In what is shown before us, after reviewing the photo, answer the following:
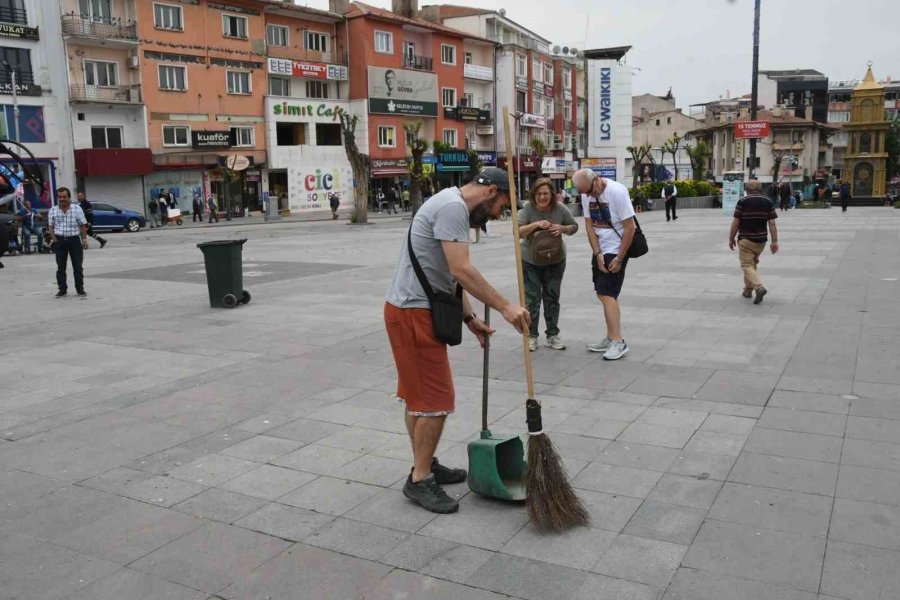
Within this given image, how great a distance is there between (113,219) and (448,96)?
29.6m

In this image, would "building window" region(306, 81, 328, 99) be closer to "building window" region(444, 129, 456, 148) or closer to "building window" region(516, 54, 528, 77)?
"building window" region(444, 129, 456, 148)

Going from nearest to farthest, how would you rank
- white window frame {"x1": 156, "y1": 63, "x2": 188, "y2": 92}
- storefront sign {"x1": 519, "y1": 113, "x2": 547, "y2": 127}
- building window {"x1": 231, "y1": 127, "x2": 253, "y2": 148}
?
white window frame {"x1": 156, "y1": 63, "x2": 188, "y2": 92} → building window {"x1": 231, "y1": 127, "x2": 253, "y2": 148} → storefront sign {"x1": 519, "y1": 113, "x2": 547, "y2": 127}

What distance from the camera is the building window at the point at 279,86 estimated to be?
4628cm

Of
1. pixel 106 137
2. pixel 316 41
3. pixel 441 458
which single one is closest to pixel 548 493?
pixel 441 458

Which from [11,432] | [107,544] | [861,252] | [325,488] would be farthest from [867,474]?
[861,252]

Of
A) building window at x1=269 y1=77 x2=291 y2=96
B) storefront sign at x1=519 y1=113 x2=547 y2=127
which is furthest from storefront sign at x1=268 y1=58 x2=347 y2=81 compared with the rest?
storefront sign at x1=519 y1=113 x2=547 y2=127

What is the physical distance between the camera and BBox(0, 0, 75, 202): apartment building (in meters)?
35.2

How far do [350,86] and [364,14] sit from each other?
174 inches

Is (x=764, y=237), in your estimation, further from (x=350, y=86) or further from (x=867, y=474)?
(x=350, y=86)

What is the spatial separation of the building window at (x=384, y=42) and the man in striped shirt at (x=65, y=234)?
4039 centimetres

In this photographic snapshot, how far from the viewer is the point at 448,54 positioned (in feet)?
186

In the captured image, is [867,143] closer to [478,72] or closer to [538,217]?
[478,72]

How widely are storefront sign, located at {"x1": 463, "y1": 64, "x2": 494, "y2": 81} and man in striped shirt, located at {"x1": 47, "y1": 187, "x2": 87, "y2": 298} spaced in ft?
160

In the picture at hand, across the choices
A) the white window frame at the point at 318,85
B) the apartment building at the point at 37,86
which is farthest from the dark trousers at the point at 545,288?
the white window frame at the point at 318,85
